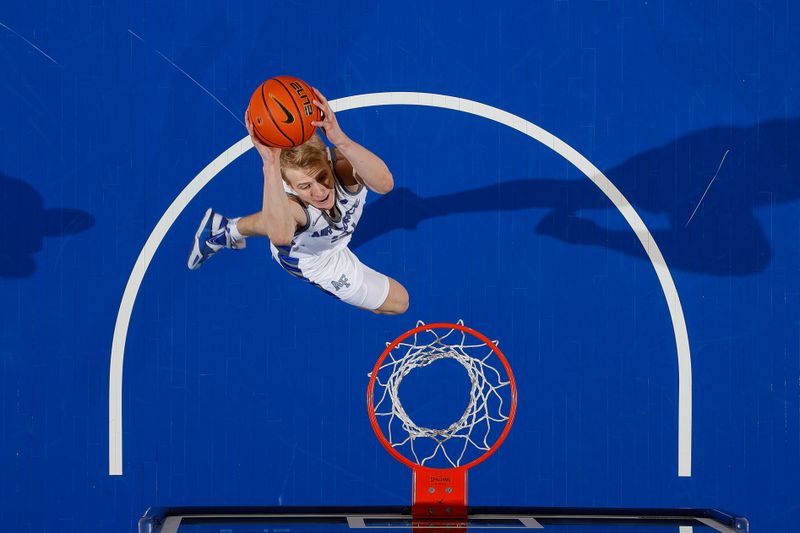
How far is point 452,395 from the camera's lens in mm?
6566

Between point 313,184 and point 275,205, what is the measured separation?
1.09ft

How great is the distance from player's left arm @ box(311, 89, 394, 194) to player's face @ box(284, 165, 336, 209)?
0.53 feet

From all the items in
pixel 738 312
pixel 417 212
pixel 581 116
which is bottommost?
pixel 738 312

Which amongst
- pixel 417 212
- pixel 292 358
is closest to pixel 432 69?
pixel 417 212

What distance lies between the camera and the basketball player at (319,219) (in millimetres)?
5539

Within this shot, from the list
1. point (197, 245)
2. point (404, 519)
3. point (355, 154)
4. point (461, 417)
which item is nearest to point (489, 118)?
point (355, 154)

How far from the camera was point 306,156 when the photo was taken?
573cm

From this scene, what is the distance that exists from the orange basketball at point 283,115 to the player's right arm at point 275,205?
69mm

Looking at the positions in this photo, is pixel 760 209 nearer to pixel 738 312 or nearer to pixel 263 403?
pixel 738 312

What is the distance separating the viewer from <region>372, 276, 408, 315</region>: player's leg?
252 inches

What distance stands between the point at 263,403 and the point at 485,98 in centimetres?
263

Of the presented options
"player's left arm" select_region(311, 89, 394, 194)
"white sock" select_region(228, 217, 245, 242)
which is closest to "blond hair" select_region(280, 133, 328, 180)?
"player's left arm" select_region(311, 89, 394, 194)

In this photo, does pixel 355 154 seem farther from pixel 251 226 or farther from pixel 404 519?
pixel 404 519

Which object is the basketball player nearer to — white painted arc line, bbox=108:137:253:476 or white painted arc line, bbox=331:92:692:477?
white painted arc line, bbox=108:137:253:476
